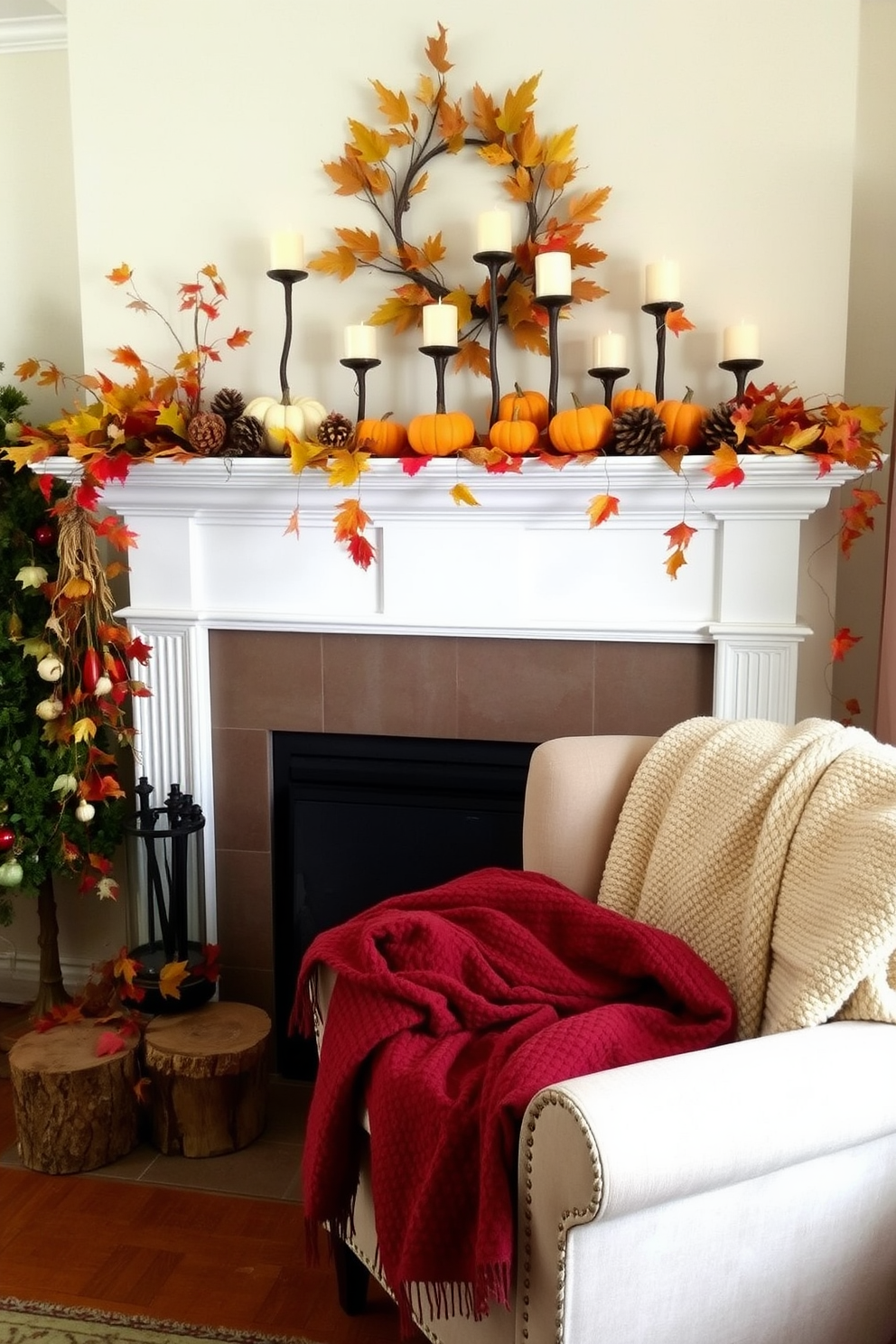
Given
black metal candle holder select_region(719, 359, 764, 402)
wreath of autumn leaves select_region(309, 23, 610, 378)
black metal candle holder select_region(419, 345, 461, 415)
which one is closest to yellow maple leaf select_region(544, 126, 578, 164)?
wreath of autumn leaves select_region(309, 23, 610, 378)

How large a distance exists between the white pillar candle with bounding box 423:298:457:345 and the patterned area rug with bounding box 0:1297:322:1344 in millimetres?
1637

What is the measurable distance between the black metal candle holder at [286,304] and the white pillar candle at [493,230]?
0.35 meters

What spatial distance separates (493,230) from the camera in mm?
1998

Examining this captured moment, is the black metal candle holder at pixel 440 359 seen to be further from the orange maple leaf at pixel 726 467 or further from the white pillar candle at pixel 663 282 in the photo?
the orange maple leaf at pixel 726 467

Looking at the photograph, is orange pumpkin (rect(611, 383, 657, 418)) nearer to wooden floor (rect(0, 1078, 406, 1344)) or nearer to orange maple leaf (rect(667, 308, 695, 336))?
orange maple leaf (rect(667, 308, 695, 336))

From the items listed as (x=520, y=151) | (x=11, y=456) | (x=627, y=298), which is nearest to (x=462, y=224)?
(x=520, y=151)

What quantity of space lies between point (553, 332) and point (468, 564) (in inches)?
17.9

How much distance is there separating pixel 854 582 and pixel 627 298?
2.43 ft

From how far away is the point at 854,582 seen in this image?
2305 millimetres

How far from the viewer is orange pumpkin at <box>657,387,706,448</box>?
200 cm

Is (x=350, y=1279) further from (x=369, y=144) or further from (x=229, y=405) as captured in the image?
(x=369, y=144)

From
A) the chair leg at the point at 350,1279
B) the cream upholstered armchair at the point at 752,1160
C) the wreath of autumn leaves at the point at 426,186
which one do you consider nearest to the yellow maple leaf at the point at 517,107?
the wreath of autumn leaves at the point at 426,186

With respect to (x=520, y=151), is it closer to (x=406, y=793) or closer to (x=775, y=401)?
(x=775, y=401)

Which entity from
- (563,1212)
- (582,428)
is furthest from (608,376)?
(563,1212)
